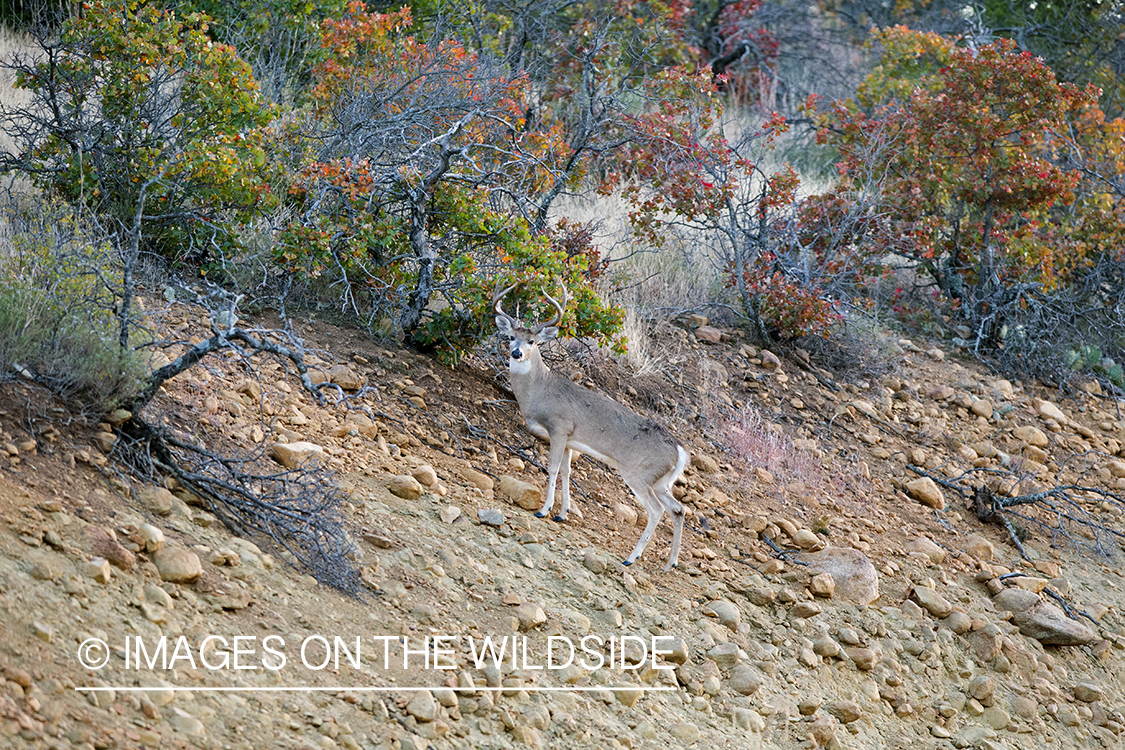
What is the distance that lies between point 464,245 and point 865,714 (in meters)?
4.29

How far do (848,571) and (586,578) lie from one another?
1814mm

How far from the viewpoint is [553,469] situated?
22.8 feet

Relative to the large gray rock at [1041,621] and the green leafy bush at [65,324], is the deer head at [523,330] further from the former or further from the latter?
the large gray rock at [1041,621]

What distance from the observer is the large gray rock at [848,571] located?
23.0 feet

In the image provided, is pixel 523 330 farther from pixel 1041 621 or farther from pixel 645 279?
pixel 1041 621

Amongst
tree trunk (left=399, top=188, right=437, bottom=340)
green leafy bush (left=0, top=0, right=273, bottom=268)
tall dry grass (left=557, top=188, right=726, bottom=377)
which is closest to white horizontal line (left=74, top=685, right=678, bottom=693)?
tree trunk (left=399, top=188, right=437, bottom=340)

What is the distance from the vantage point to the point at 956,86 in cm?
1116

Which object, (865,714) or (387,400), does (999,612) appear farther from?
(387,400)

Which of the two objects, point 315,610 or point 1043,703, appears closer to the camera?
point 315,610

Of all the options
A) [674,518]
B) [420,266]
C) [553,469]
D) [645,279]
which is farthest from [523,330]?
[645,279]

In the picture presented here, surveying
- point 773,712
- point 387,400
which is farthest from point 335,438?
point 773,712

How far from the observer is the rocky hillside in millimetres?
4562

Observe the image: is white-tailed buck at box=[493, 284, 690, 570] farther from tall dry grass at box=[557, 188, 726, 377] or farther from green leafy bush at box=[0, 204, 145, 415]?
green leafy bush at box=[0, 204, 145, 415]

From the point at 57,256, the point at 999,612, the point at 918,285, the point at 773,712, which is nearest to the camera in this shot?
the point at 773,712
